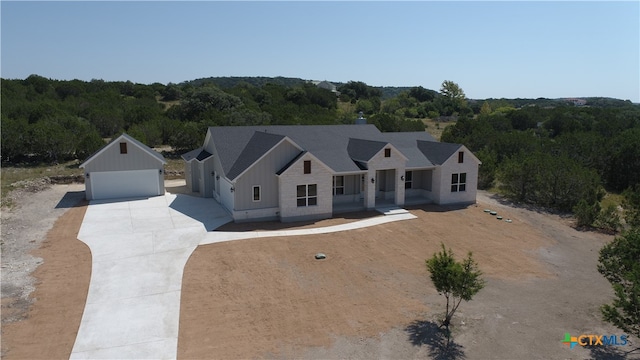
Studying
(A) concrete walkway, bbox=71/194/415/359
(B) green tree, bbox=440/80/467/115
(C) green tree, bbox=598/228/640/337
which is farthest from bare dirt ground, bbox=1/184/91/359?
(B) green tree, bbox=440/80/467/115

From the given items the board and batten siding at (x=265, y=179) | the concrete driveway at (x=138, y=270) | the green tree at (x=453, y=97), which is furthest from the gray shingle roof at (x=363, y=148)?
the green tree at (x=453, y=97)

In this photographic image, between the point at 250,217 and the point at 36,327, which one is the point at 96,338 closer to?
the point at 36,327

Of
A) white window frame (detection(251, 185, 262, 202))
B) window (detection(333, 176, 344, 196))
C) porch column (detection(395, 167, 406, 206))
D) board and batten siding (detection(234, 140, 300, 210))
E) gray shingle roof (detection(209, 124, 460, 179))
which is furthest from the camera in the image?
window (detection(333, 176, 344, 196))

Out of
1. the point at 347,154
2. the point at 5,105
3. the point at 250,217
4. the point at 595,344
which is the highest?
the point at 5,105

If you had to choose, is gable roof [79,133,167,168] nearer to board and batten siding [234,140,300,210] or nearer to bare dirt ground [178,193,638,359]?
board and batten siding [234,140,300,210]

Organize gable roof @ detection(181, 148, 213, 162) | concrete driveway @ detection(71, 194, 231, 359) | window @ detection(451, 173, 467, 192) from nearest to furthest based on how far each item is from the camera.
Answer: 1. concrete driveway @ detection(71, 194, 231, 359)
2. window @ detection(451, 173, 467, 192)
3. gable roof @ detection(181, 148, 213, 162)

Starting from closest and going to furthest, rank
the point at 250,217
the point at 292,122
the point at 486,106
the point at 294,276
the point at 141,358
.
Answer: the point at 141,358 → the point at 294,276 → the point at 250,217 → the point at 292,122 → the point at 486,106

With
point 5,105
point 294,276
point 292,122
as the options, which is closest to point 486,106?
point 292,122
